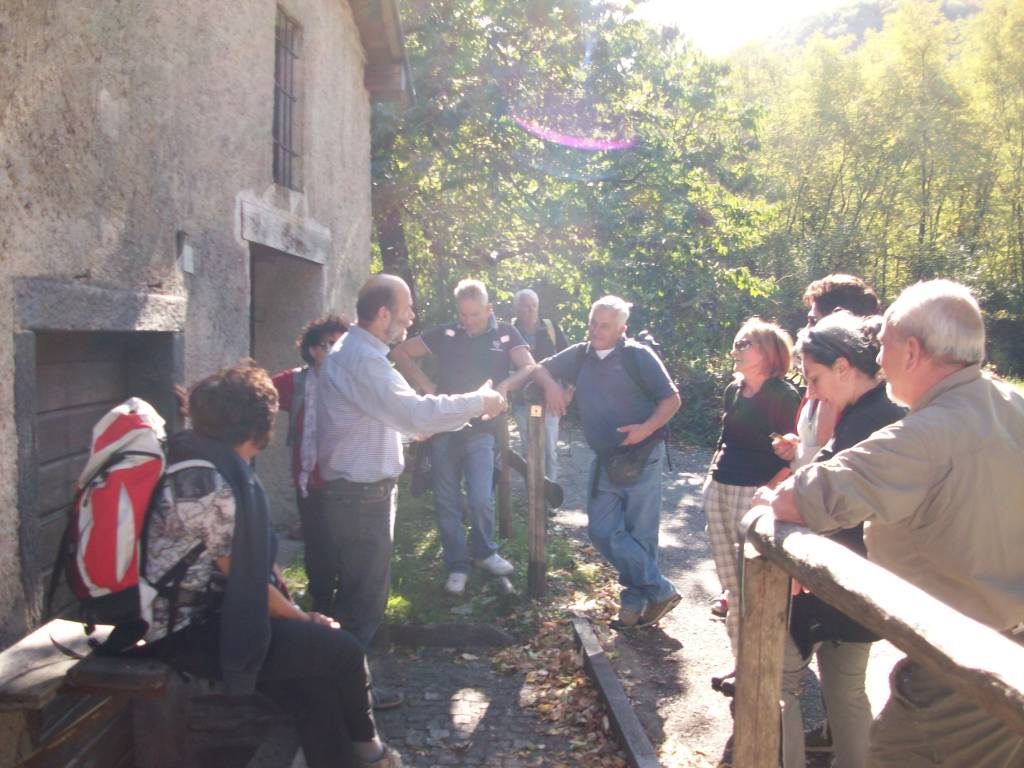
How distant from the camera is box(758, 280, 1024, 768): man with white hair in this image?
6.93 ft

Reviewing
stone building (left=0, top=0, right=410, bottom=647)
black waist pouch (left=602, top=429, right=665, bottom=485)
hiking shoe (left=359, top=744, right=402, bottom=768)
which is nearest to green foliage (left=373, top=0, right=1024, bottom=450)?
stone building (left=0, top=0, right=410, bottom=647)

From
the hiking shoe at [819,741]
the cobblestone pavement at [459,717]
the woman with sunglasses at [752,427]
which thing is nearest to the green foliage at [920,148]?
the woman with sunglasses at [752,427]

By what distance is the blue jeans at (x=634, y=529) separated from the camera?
5230mm

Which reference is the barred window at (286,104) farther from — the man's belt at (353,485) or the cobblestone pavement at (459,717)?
the cobblestone pavement at (459,717)

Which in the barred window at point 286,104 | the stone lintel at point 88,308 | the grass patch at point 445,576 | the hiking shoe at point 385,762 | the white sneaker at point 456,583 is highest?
the barred window at point 286,104

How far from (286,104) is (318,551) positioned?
13.2 ft

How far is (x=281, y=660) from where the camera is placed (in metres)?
3.04

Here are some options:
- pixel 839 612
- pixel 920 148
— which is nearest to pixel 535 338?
pixel 839 612

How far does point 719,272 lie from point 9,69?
12.6 m

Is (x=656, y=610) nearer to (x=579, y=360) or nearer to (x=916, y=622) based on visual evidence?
(x=579, y=360)

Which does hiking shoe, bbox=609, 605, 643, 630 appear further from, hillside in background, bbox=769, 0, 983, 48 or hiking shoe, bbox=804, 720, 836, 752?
hillside in background, bbox=769, 0, 983, 48

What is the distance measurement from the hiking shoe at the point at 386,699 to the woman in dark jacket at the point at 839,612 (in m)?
2.16

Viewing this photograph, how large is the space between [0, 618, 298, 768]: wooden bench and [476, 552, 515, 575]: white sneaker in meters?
2.23

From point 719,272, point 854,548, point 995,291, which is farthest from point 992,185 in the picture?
point 854,548
